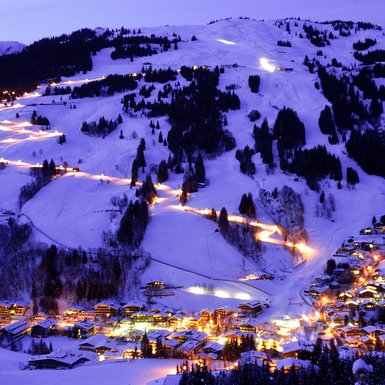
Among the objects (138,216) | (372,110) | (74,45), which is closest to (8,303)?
(138,216)

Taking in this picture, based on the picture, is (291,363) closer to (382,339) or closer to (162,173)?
(382,339)

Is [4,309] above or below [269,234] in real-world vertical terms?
below

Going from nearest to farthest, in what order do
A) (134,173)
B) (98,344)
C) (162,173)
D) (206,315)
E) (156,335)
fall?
(98,344)
(156,335)
(206,315)
(134,173)
(162,173)

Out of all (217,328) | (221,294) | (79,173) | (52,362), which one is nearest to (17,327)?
(52,362)

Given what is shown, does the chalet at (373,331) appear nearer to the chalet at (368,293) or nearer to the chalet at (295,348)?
the chalet at (295,348)

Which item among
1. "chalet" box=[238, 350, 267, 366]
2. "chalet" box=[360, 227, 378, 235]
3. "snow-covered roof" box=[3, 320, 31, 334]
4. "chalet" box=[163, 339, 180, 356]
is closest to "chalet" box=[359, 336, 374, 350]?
"chalet" box=[238, 350, 267, 366]

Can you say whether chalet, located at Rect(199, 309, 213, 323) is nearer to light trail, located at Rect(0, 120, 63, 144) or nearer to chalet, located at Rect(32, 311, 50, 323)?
chalet, located at Rect(32, 311, 50, 323)

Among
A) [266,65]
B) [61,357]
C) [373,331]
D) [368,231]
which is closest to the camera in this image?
[61,357]
